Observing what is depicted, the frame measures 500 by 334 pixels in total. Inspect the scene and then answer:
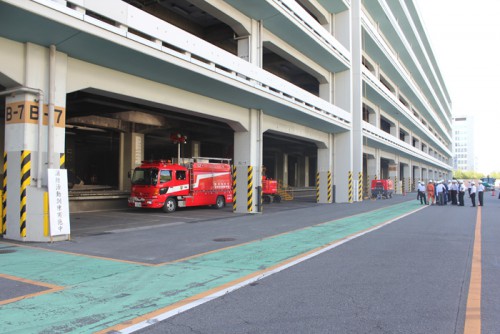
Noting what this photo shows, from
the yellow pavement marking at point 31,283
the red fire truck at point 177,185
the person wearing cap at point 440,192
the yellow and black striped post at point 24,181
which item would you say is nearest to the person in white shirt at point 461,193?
the person wearing cap at point 440,192

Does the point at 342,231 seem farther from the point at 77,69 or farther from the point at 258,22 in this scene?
the point at 258,22

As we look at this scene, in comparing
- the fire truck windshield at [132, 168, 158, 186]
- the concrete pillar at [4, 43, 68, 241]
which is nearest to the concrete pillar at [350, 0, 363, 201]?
the fire truck windshield at [132, 168, 158, 186]

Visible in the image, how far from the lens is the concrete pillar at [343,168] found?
97.6 feet

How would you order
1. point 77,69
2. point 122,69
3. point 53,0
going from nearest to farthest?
point 53,0 < point 77,69 < point 122,69

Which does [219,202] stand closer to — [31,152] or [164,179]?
[164,179]

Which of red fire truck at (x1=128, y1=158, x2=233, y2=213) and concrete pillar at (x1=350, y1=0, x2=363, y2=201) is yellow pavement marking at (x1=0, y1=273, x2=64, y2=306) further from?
concrete pillar at (x1=350, y1=0, x2=363, y2=201)

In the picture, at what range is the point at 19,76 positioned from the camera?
10117 millimetres

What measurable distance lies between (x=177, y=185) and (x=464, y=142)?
568 feet

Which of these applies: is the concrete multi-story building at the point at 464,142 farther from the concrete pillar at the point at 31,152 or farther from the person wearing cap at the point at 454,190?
the concrete pillar at the point at 31,152

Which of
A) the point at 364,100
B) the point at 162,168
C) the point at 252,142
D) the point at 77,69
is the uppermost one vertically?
the point at 364,100

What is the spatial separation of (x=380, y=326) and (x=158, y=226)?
10.9 metres

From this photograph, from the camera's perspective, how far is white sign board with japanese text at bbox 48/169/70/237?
33.9 ft

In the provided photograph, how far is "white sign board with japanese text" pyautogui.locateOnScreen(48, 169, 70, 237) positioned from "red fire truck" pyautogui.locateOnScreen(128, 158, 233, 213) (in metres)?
8.62

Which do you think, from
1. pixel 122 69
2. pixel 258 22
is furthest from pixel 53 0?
pixel 258 22
